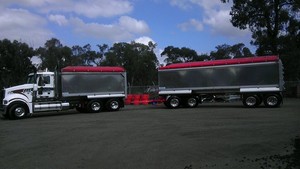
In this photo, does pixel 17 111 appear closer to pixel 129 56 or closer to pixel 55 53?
pixel 55 53

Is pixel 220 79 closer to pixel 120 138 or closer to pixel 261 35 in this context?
pixel 120 138

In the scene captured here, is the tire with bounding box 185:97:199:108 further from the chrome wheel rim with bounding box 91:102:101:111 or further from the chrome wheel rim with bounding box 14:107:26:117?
the chrome wheel rim with bounding box 14:107:26:117

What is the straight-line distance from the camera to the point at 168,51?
123688 mm

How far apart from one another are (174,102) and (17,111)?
39.9 feet

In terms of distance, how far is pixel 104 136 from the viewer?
1445cm

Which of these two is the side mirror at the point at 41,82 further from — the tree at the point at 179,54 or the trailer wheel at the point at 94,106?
the tree at the point at 179,54

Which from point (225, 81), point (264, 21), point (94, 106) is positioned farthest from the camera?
point (264, 21)

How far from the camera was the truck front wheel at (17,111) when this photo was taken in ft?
78.3

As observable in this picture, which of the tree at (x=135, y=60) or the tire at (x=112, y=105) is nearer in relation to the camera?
the tire at (x=112, y=105)

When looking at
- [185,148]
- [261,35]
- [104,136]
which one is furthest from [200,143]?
[261,35]

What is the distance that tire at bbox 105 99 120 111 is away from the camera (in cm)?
2870

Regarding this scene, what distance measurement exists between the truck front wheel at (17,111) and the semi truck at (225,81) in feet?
37.3

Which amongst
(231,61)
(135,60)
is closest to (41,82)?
(231,61)

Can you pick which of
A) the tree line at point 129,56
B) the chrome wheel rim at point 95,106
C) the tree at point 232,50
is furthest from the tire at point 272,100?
the tree at point 232,50
